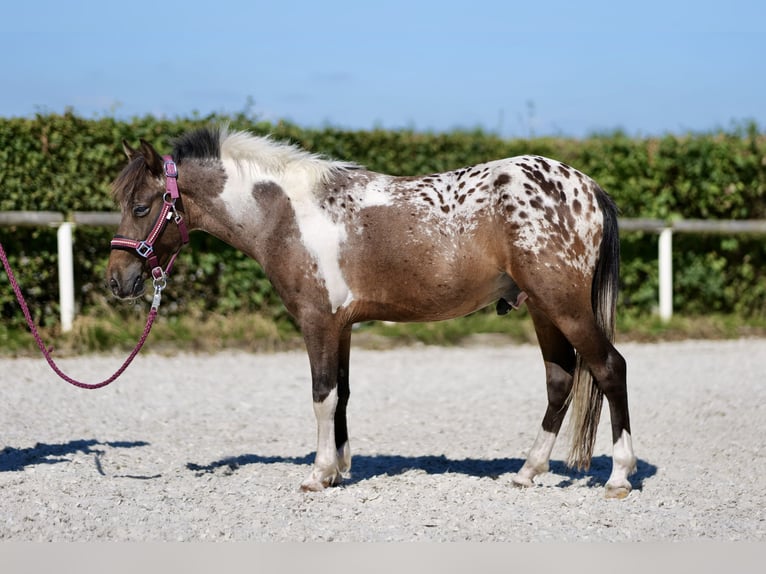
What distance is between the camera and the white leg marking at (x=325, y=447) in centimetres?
502

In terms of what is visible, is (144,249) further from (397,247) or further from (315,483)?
(315,483)

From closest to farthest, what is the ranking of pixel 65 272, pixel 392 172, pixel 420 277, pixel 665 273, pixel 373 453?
pixel 420 277 → pixel 373 453 → pixel 65 272 → pixel 392 172 → pixel 665 273

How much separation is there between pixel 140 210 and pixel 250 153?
691mm

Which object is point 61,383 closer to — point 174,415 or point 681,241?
point 174,415

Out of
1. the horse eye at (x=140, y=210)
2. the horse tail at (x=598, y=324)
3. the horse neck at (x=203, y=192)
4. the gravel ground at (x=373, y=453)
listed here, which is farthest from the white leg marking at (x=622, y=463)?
the horse eye at (x=140, y=210)

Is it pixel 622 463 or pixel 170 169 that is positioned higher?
pixel 170 169

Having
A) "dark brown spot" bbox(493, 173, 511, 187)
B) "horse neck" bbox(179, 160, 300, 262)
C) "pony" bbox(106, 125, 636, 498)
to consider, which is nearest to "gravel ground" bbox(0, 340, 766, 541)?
"pony" bbox(106, 125, 636, 498)

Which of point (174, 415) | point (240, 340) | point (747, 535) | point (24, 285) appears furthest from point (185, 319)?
point (747, 535)

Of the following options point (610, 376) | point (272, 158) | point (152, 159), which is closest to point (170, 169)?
point (152, 159)

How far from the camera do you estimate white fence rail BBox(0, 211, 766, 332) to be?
9945mm

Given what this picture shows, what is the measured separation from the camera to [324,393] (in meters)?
5.02

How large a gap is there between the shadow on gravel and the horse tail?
2789 mm

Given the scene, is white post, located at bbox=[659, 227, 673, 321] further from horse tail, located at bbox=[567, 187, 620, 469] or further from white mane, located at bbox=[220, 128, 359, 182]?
white mane, located at bbox=[220, 128, 359, 182]

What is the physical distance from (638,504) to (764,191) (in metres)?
8.98
